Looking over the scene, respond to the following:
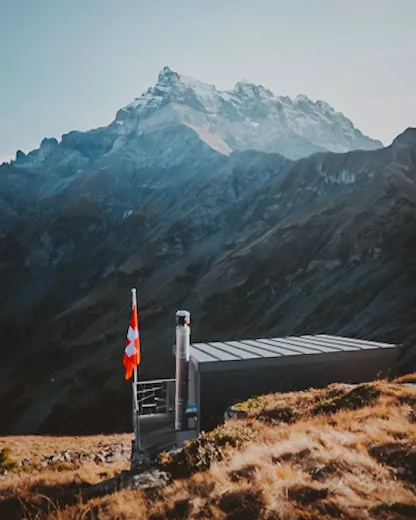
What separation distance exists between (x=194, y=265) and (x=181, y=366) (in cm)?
8033

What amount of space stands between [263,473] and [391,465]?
2547 millimetres

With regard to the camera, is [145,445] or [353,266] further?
[353,266]

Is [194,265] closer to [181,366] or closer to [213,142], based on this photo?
[181,366]

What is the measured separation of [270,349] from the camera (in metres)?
20.6

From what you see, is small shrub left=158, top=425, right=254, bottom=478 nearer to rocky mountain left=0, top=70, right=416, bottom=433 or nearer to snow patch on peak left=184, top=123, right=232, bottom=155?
rocky mountain left=0, top=70, right=416, bottom=433

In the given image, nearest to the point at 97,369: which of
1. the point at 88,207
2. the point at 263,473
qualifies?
the point at 263,473

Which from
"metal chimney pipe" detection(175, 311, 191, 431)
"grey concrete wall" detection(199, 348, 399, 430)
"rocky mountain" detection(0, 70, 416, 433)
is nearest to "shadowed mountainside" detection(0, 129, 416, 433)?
"rocky mountain" detection(0, 70, 416, 433)

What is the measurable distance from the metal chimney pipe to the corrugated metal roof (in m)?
1.77

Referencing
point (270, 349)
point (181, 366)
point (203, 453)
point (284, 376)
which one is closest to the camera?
point (203, 453)

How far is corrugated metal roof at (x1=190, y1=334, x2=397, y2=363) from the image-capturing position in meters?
18.5

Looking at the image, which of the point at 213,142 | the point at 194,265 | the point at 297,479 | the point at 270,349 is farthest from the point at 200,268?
the point at 213,142

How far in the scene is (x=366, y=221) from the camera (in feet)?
203

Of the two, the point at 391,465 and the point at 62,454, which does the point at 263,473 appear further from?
the point at 62,454

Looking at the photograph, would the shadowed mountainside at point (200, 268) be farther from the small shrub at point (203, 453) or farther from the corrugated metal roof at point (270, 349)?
the small shrub at point (203, 453)
